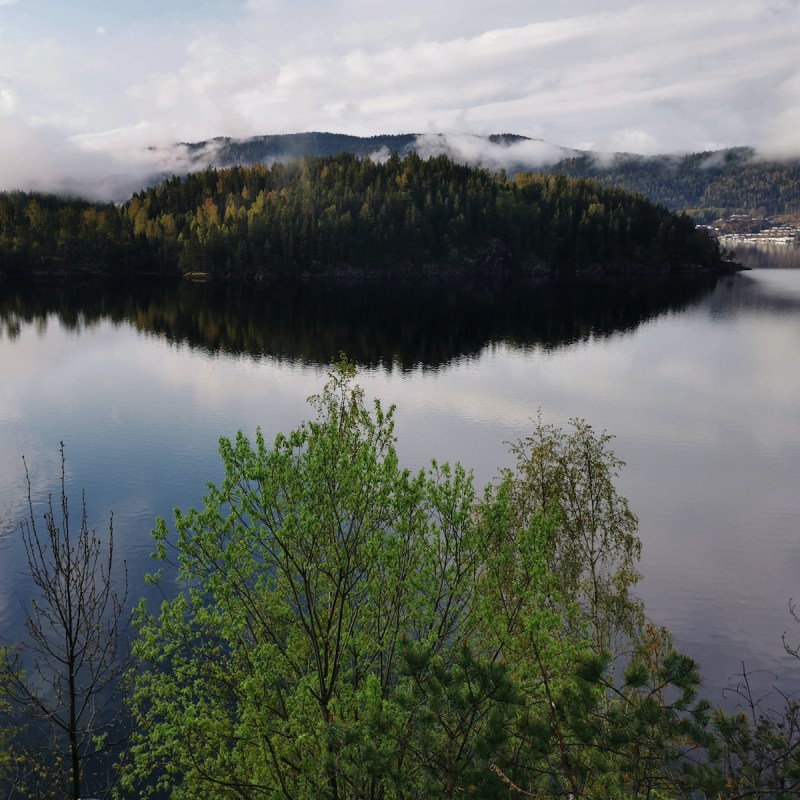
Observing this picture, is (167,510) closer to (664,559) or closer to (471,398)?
(664,559)

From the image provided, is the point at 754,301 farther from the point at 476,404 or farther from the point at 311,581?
the point at 311,581

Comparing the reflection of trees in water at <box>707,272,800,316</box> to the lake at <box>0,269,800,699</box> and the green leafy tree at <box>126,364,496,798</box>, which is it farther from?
the green leafy tree at <box>126,364,496,798</box>

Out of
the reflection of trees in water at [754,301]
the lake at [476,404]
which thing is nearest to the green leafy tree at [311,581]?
the lake at [476,404]

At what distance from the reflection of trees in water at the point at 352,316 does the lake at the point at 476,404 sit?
0.89 m

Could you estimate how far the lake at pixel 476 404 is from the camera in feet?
146

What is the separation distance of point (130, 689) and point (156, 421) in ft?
154

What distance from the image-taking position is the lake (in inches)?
1750

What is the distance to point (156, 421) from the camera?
7475 centimetres

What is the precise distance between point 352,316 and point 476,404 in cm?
6884

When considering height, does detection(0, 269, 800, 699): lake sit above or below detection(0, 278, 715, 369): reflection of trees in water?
below

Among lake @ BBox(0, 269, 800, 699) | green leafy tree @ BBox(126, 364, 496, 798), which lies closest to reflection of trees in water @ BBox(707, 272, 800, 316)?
lake @ BBox(0, 269, 800, 699)

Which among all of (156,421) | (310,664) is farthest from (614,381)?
(310,664)

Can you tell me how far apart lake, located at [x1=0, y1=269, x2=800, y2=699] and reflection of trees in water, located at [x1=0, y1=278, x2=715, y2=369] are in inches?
34.9

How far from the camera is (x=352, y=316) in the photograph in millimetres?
144375
